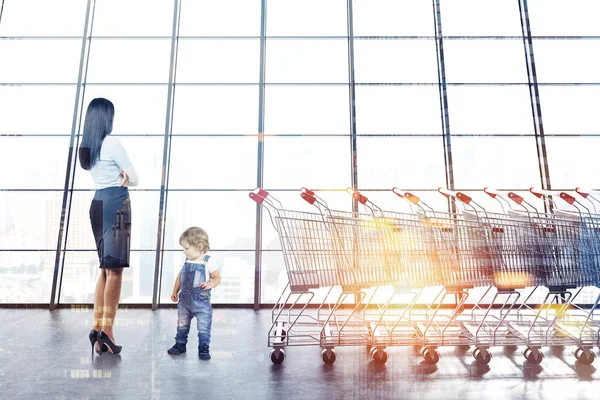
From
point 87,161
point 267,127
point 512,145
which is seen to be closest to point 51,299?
point 87,161

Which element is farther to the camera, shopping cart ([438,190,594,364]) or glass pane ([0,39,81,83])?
glass pane ([0,39,81,83])

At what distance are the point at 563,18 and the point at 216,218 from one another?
5.02m

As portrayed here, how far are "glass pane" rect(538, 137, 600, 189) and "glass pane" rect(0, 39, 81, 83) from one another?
5.63 meters

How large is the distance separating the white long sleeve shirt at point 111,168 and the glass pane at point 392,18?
12.1 ft

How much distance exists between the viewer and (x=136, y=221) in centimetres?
462

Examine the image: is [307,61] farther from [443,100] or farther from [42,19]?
[42,19]

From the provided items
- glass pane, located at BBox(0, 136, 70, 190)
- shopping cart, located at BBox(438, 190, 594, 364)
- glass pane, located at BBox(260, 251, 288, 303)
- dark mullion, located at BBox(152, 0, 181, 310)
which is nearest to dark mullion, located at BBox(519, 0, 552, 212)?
shopping cart, located at BBox(438, 190, 594, 364)

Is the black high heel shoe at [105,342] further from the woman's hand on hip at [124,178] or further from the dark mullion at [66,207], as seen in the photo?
the dark mullion at [66,207]

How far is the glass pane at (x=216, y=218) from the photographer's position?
15.7 ft

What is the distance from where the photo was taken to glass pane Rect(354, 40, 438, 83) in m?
5.32

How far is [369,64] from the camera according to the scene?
536cm

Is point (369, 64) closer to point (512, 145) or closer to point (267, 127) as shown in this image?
point (267, 127)

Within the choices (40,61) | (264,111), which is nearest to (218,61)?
(264,111)

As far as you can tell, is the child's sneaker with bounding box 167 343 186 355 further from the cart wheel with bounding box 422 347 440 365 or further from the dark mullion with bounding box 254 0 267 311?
the dark mullion with bounding box 254 0 267 311
